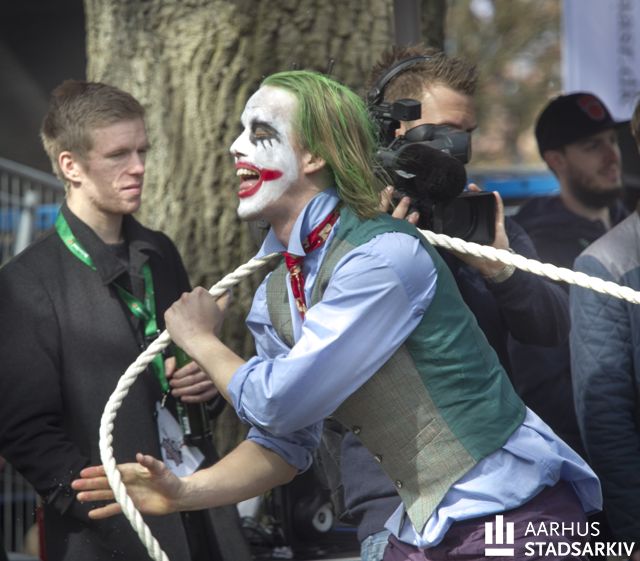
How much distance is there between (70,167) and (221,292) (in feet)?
3.53

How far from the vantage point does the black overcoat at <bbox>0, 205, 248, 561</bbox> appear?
329 cm

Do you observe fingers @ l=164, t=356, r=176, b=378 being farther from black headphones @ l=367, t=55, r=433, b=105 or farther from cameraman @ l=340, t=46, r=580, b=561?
black headphones @ l=367, t=55, r=433, b=105

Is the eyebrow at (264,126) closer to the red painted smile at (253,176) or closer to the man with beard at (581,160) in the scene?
the red painted smile at (253,176)

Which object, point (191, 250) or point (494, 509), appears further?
point (191, 250)

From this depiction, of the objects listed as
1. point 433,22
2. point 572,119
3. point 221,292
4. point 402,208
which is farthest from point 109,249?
point 572,119

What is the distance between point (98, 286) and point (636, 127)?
1598mm

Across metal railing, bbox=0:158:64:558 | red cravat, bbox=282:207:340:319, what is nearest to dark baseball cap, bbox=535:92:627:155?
red cravat, bbox=282:207:340:319

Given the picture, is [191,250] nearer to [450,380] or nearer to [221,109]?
[221,109]

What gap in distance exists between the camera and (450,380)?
2.40 meters

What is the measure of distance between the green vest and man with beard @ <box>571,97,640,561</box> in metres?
0.92

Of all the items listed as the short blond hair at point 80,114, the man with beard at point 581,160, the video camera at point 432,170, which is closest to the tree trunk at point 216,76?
the short blond hair at point 80,114

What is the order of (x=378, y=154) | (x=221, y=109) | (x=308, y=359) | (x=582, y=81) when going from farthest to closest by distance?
(x=582, y=81)
(x=221, y=109)
(x=378, y=154)
(x=308, y=359)

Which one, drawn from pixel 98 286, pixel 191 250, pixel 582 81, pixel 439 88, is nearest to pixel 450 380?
pixel 439 88

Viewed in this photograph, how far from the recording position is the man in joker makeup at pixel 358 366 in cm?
235
